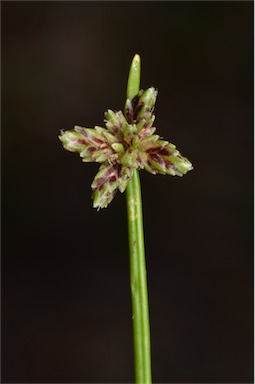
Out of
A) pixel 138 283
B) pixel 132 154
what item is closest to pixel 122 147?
pixel 132 154

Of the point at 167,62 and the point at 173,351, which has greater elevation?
the point at 167,62

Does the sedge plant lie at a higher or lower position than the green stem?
higher

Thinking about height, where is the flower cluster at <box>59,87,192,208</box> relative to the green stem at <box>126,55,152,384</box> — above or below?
above

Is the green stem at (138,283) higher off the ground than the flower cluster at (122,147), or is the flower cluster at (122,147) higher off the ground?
the flower cluster at (122,147)

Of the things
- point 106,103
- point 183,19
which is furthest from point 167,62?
point 106,103
